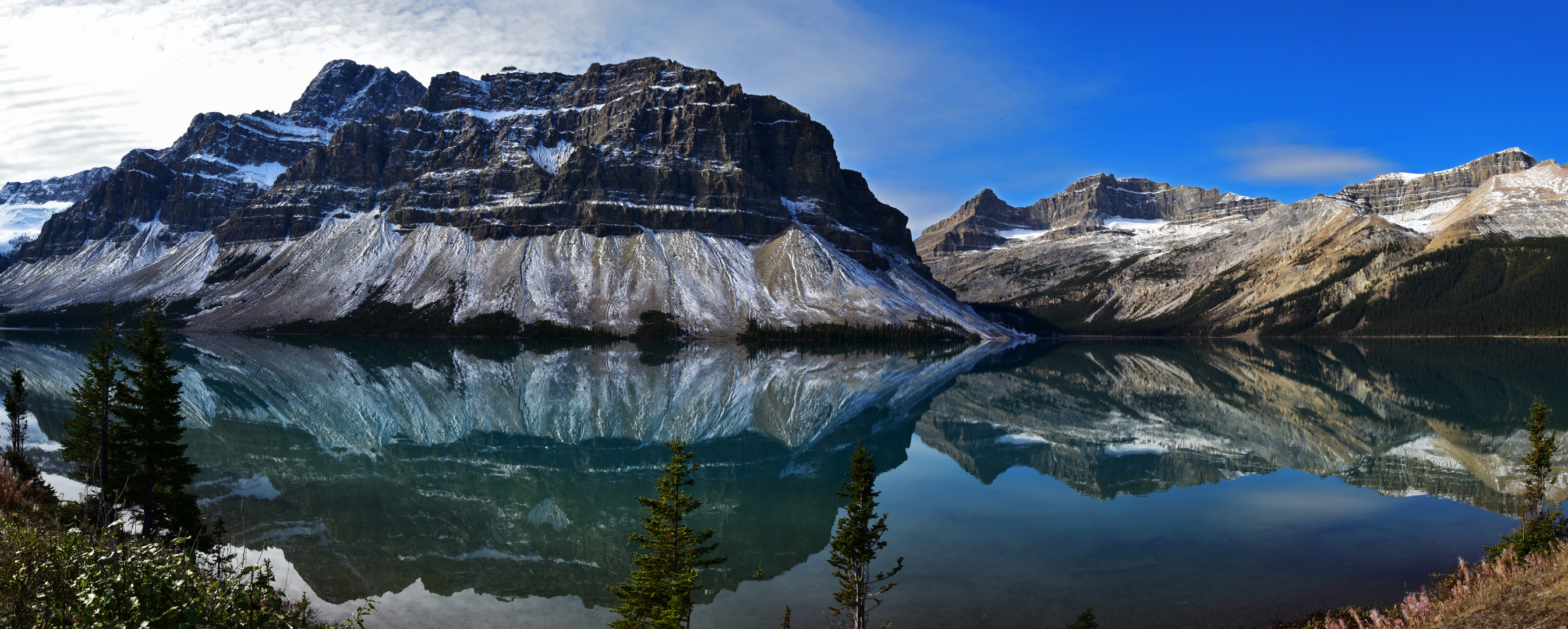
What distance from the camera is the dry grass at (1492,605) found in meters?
12.0

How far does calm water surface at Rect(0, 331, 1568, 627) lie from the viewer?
21922mm

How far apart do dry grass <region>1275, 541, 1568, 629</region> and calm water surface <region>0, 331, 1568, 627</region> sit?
2103mm

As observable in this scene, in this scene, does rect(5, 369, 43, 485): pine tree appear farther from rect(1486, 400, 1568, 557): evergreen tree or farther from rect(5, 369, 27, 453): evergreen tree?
rect(1486, 400, 1568, 557): evergreen tree

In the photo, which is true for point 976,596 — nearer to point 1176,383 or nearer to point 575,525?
point 575,525

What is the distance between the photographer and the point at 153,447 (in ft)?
79.3

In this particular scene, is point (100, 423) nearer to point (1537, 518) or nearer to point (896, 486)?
point (896, 486)

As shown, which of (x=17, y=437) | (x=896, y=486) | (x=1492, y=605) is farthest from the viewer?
(x=896, y=486)

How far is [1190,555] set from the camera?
24.8m

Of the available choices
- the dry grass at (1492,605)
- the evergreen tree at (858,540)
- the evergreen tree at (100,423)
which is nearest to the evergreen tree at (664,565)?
the evergreen tree at (858,540)

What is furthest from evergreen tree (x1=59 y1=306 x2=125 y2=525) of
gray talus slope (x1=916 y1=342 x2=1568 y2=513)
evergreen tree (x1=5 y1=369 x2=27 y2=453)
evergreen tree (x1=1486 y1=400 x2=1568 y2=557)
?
evergreen tree (x1=1486 y1=400 x2=1568 y2=557)

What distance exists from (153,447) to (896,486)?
28.8 m

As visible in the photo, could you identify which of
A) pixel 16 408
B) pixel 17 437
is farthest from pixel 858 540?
pixel 17 437


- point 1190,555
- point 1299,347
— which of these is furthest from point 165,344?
point 1299,347

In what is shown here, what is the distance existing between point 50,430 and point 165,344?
36618 millimetres
